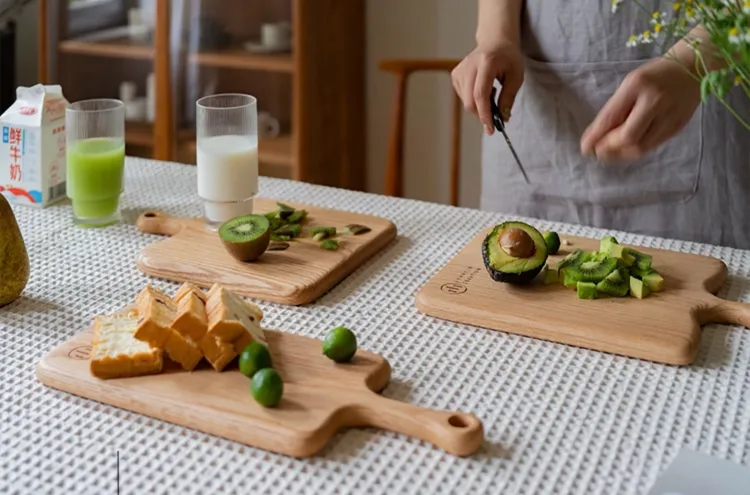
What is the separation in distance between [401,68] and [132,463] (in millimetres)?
1468

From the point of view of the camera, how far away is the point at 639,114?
4.52ft

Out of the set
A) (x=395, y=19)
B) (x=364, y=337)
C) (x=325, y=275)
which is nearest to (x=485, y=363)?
(x=364, y=337)

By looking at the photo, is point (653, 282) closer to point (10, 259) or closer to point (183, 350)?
point (183, 350)

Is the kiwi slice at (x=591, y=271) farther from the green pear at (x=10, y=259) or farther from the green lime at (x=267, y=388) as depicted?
the green pear at (x=10, y=259)

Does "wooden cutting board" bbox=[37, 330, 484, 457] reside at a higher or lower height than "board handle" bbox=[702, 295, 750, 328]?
lower

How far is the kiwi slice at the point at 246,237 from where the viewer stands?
4.33 feet

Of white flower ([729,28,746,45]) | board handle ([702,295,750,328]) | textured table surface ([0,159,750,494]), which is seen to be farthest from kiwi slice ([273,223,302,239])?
white flower ([729,28,746,45])

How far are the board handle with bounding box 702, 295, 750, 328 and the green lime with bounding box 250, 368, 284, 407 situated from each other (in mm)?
554

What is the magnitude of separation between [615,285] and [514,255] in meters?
0.13

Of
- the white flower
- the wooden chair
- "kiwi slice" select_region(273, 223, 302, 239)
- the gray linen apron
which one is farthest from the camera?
the wooden chair

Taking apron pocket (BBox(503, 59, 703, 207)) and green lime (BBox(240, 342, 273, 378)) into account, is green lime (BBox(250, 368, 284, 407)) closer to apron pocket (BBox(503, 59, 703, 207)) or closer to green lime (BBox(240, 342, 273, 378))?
green lime (BBox(240, 342, 273, 378))

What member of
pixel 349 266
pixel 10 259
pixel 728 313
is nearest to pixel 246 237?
pixel 349 266

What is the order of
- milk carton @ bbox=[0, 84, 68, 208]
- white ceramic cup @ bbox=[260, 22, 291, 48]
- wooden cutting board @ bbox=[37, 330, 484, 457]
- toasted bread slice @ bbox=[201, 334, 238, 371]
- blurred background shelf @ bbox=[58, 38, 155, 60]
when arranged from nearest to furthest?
wooden cutting board @ bbox=[37, 330, 484, 457] → toasted bread slice @ bbox=[201, 334, 238, 371] → milk carton @ bbox=[0, 84, 68, 208] → white ceramic cup @ bbox=[260, 22, 291, 48] → blurred background shelf @ bbox=[58, 38, 155, 60]

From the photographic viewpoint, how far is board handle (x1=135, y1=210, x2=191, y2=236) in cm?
149
